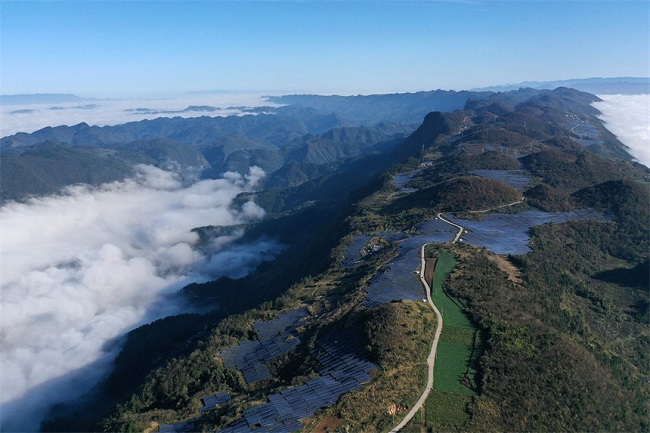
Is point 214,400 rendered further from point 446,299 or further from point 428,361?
point 446,299

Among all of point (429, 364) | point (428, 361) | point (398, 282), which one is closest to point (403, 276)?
point (398, 282)

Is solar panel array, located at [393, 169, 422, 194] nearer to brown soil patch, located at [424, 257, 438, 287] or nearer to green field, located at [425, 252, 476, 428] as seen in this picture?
brown soil patch, located at [424, 257, 438, 287]

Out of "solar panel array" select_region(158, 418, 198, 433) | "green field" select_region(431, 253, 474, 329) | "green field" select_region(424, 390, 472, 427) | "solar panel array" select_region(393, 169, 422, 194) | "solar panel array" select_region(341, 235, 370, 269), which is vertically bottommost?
"solar panel array" select_region(158, 418, 198, 433)

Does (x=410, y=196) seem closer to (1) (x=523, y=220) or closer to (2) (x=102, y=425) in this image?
(1) (x=523, y=220)

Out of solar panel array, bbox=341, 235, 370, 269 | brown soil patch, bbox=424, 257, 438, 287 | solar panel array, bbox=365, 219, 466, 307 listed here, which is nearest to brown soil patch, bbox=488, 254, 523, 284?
brown soil patch, bbox=424, 257, 438, 287

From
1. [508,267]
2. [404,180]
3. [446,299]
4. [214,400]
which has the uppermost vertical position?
[446,299]
